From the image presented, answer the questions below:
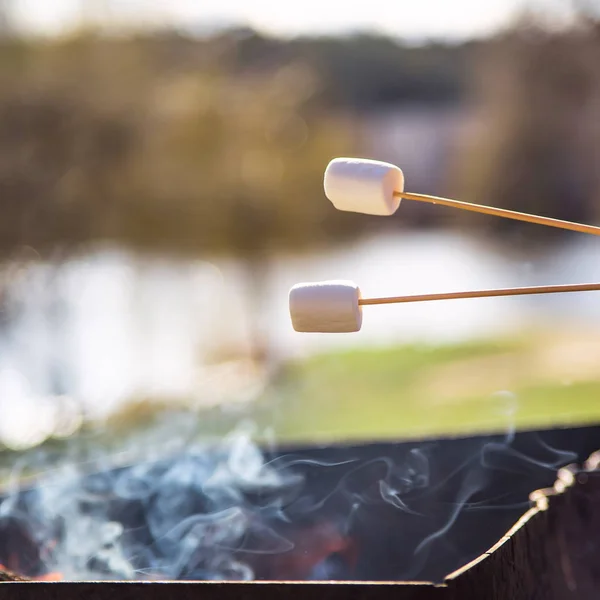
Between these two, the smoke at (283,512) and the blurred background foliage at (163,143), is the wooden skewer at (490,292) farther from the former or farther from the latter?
the blurred background foliage at (163,143)

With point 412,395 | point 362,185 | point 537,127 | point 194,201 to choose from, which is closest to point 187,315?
point 194,201

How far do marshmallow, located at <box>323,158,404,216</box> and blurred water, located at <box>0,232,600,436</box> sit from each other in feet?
15.5

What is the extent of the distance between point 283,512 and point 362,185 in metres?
0.90

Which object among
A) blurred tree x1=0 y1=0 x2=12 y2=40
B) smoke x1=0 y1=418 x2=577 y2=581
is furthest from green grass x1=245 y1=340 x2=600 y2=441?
blurred tree x1=0 y1=0 x2=12 y2=40

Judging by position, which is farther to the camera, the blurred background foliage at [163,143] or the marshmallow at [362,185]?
the blurred background foliage at [163,143]

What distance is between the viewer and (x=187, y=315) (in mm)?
9977

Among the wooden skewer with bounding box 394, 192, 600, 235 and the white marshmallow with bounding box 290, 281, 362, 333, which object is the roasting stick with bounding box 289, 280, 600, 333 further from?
the wooden skewer with bounding box 394, 192, 600, 235

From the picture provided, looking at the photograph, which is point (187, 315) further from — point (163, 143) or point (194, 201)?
point (163, 143)

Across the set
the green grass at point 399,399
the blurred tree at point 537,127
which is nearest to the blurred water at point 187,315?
the green grass at point 399,399

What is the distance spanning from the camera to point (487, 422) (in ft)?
17.7

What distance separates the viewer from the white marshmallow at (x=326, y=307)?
1560 millimetres

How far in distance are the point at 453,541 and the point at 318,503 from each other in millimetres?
349

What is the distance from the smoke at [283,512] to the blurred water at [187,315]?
3987mm

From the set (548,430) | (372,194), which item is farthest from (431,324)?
(372,194)
